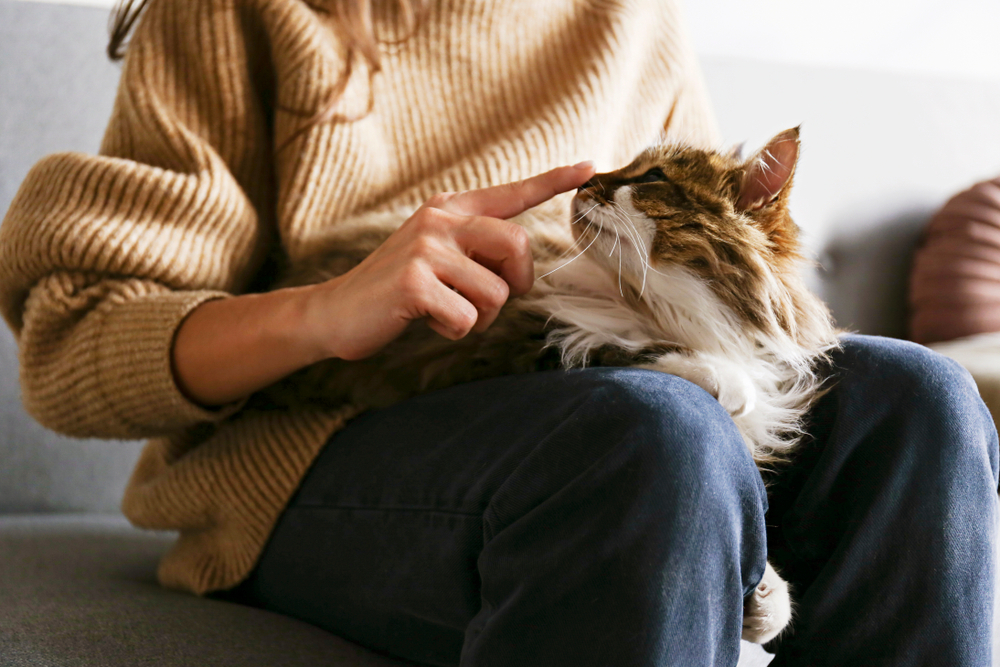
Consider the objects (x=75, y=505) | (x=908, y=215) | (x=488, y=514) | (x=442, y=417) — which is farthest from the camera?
(x=908, y=215)

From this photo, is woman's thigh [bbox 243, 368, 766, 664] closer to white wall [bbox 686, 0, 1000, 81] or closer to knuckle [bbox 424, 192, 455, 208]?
knuckle [bbox 424, 192, 455, 208]

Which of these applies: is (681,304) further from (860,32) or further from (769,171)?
(860,32)

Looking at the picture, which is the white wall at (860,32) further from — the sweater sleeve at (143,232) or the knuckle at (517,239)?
the knuckle at (517,239)

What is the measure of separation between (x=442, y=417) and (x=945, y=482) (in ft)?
1.67

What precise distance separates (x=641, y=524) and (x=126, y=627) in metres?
0.65

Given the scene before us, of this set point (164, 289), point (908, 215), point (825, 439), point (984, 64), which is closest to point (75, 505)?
point (164, 289)

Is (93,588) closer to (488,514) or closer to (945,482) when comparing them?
(488,514)

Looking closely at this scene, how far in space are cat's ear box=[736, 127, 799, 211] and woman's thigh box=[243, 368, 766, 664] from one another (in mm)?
300

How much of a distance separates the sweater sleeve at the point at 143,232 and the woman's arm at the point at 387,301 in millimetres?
51

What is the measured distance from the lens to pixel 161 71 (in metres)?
1.02

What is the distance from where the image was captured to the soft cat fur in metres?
0.82

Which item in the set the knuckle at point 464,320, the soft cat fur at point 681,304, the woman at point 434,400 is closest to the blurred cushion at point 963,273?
the woman at point 434,400

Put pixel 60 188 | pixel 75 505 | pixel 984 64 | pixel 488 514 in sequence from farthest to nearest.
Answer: pixel 984 64
pixel 75 505
pixel 60 188
pixel 488 514

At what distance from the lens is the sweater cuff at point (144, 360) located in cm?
88
